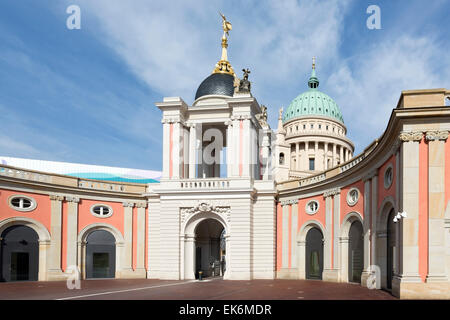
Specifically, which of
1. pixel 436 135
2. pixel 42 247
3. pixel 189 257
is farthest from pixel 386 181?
pixel 42 247

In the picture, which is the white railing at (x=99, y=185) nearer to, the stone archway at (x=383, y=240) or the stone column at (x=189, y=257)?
the stone column at (x=189, y=257)

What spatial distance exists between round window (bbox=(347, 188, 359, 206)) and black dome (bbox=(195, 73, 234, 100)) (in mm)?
15958

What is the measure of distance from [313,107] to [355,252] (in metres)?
67.3

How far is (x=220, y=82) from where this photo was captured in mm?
42219

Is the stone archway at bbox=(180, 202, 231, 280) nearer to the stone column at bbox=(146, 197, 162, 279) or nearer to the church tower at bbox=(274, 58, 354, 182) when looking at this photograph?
the stone column at bbox=(146, 197, 162, 279)

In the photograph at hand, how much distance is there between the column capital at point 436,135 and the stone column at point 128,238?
25.3 m

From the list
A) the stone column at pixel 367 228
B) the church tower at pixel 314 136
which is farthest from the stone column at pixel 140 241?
the church tower at pixel 314 136

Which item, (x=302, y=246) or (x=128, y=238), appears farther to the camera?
(x=128, y=238)

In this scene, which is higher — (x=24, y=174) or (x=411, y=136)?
(x=411, y=136)

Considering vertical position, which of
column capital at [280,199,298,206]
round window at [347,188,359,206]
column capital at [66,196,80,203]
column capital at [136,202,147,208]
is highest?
round window at [347,188,359,206]

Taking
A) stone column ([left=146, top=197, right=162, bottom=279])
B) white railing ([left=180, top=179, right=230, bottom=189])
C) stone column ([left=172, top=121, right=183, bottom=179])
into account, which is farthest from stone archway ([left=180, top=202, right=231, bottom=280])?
stone column ([left=172, top=121, right=183, bottom=179])

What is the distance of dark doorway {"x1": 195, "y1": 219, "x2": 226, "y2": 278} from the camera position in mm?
39594

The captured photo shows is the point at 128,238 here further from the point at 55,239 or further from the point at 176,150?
the point at 176,150
